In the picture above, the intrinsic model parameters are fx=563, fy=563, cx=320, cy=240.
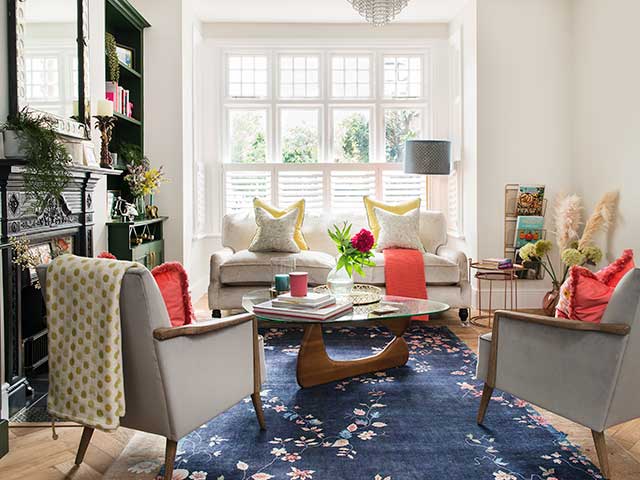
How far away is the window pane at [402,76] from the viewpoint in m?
6.19

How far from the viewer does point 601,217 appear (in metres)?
4.56

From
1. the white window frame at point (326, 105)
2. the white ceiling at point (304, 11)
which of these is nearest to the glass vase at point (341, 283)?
the white window frame at point (326, 105)

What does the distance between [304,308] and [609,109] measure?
3226 mm

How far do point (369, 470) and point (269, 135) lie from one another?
4569 millimetres

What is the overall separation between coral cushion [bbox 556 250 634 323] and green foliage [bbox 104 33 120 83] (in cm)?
383

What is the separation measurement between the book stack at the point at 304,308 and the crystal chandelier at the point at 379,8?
2.04m

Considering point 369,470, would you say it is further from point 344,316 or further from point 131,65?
point 131,65

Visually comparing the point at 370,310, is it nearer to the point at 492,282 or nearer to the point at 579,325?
the point at 579,325

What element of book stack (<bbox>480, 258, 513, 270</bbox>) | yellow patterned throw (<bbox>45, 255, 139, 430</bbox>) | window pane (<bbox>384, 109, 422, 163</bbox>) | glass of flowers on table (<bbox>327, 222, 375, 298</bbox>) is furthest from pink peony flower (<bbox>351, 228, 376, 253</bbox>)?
window pane (<bbox>384, 109, 422, 163</bbox>)

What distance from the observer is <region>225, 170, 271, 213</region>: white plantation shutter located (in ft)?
20.2

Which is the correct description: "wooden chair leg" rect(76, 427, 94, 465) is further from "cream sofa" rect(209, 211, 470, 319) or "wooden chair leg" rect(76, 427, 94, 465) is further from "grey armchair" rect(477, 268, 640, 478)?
"cream sofa" rect(209, 211, 470, 319)

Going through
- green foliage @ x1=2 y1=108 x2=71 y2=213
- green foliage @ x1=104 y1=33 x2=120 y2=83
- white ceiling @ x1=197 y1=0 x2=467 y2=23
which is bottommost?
green foliage @ x1=2 y1=108 x2=71 y2=213

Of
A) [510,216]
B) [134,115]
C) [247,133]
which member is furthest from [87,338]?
[247,133]

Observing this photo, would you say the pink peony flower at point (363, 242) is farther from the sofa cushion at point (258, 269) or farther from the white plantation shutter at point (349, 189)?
the white plantation shutter at point (349, 189)
